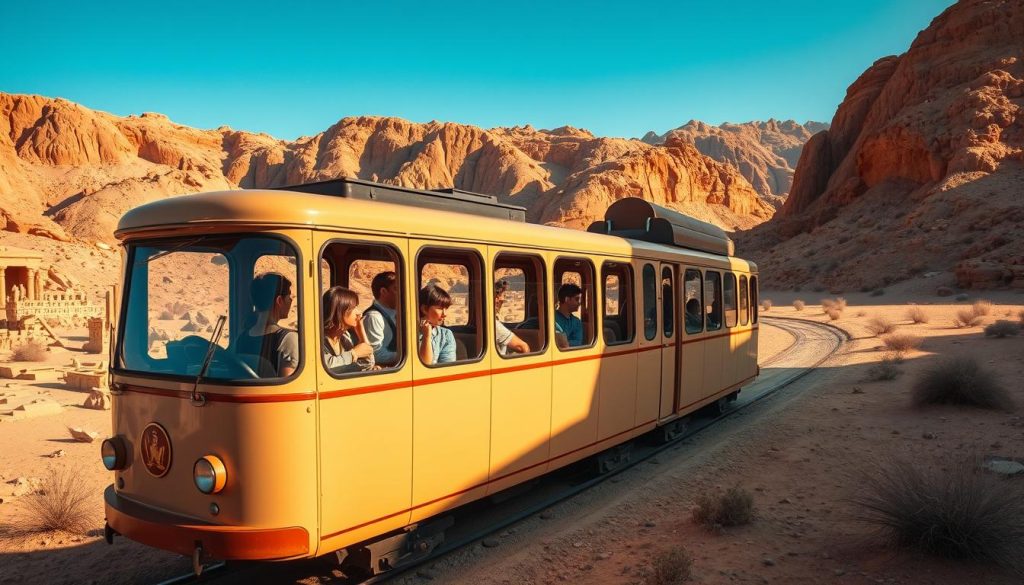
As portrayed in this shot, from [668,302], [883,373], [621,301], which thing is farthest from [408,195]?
[883,373]

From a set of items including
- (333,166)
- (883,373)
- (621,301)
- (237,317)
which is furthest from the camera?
(333,166)

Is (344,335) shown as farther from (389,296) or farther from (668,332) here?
(668,332)

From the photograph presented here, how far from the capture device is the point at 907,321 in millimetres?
26812

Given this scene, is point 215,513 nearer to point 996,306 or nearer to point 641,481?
point 641,481

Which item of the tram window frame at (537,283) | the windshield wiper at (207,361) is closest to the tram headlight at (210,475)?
the windshield wiper at (207,361)

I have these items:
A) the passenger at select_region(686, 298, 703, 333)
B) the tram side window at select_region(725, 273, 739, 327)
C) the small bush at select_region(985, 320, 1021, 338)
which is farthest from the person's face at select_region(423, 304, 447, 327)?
the small bush at select_region(985, 320, 1021, 338)

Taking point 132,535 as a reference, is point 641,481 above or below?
below

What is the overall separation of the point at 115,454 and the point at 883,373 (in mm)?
14693

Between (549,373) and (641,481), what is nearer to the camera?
(549,373)

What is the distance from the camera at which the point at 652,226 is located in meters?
9.04

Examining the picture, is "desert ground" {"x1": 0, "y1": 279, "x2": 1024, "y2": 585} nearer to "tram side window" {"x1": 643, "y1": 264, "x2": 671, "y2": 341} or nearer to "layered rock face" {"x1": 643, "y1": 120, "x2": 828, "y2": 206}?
"tram side window" {"x1": 643, "y1": 264, "x2": 671, "y2": 341}

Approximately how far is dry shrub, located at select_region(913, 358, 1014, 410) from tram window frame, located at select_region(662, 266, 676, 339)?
570cm

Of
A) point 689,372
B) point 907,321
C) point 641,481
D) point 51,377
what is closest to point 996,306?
point 907,321

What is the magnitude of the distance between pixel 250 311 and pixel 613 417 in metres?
4.46
